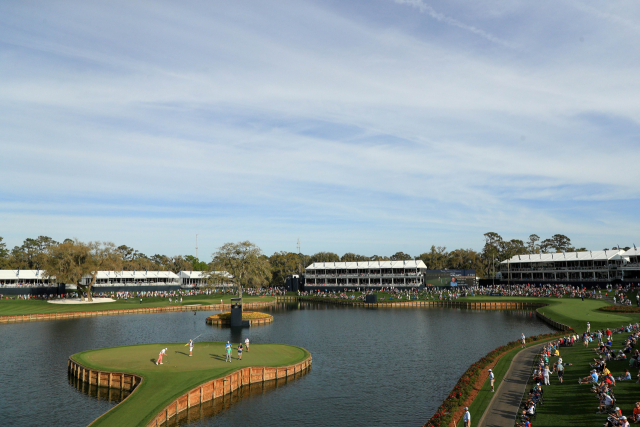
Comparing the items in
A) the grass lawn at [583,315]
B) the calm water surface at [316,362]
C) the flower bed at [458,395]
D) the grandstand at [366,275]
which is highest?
the grandstand at [366,275]

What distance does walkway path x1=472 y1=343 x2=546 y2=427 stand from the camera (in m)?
26.0

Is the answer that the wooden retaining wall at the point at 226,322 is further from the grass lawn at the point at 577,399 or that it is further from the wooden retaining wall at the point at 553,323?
the grass lawn at the point at 577,399

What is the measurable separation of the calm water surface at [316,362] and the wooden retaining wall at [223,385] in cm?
100

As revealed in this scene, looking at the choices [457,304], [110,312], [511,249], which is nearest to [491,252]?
[511,249]

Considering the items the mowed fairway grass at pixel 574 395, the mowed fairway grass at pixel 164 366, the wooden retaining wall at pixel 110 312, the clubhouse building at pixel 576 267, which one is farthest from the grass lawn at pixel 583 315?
the wooden retaining wall at pixel 110 312

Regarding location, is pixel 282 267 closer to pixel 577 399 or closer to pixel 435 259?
pixel 435 259

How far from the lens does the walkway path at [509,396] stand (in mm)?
25958

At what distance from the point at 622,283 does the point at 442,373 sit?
89.8 meters

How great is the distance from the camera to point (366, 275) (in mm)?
143500

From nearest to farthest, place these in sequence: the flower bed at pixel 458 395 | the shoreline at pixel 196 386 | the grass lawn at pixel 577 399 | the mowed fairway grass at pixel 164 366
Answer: the grass lawn at pixel 577 399 → the flower bed at pixel 458 395 → the mowed fairway grass at pixel 164 366 → the shoreline at pixel 196 386

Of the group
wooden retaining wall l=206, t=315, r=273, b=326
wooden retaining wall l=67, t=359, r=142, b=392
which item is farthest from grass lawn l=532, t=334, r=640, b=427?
wooden retaining wall l=206, t=315, r=273, b=326

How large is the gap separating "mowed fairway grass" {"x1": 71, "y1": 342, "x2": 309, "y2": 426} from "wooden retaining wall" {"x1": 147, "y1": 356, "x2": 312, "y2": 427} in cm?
46

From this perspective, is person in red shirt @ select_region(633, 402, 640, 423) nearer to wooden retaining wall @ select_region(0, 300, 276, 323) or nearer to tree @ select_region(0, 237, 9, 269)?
wooden retaining wall @ select_region(0, 300, 276, 323)

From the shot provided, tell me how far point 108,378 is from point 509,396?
1161 inches
